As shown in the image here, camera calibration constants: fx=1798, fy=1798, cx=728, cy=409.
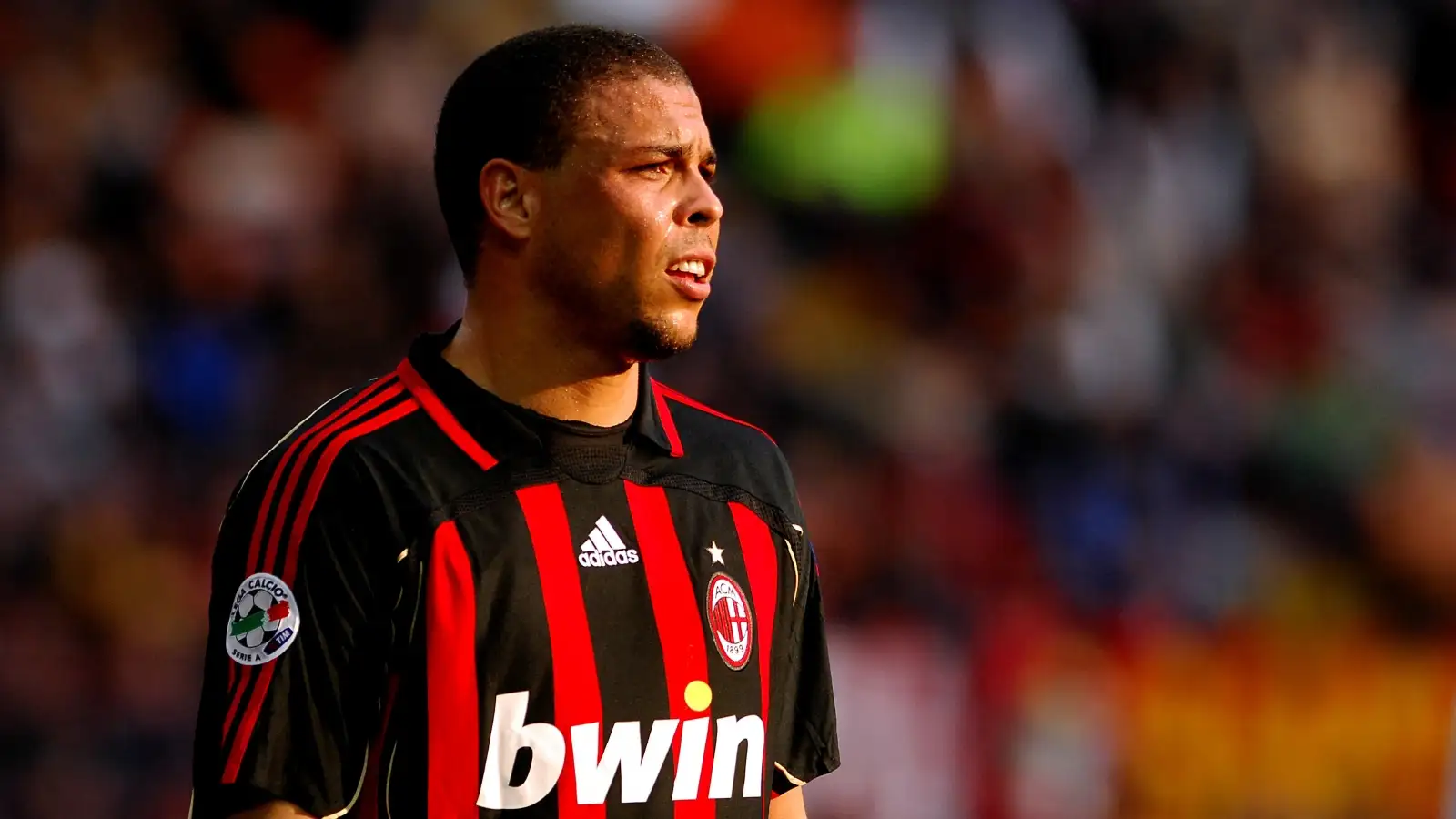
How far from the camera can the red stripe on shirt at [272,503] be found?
80.5 inches

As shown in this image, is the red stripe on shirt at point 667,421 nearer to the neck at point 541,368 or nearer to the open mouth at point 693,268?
the neck at point 541,368

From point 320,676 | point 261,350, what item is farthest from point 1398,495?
point 320,676

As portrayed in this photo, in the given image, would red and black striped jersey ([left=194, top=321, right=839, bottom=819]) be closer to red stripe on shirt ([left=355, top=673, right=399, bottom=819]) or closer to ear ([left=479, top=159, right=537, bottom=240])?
red stripe on shirt ([left=355, top=673, right=399, bottom=819])

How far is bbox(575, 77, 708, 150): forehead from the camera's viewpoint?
221cm

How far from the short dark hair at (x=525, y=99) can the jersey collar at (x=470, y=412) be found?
13 cm

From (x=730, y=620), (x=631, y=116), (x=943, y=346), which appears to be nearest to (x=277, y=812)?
(x=730, y=620)

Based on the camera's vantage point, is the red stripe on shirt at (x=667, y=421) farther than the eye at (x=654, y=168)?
Yes

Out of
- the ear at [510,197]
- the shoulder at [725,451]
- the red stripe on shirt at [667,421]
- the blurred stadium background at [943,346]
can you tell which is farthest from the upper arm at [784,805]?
the blurred stadium background at [943,346]

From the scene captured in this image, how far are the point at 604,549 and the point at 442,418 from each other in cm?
26

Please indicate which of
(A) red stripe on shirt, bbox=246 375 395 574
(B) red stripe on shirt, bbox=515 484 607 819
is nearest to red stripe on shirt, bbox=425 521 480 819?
(B) red stripe on shirt, bbox=515 484 607 819

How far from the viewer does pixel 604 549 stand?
7.30 feet

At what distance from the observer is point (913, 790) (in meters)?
5.39

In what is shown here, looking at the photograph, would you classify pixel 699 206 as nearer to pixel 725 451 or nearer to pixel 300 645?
pixel 725 451

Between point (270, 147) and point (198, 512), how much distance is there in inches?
49.1
